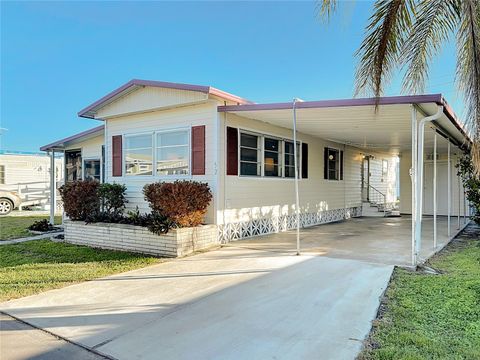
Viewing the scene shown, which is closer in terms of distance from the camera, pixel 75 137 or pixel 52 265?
pixel 52 265

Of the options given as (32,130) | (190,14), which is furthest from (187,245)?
(32,130)

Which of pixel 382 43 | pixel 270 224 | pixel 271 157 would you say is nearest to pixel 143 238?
pixel 270 224

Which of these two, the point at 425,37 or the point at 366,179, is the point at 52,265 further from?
the point at 366,179

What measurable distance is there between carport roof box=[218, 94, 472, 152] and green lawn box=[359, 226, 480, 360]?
6.64 feet

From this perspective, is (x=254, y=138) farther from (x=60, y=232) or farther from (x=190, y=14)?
(x=190, y=14)

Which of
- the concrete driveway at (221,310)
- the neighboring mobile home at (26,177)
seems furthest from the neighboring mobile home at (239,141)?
the neighboring mobile home at (26,177)

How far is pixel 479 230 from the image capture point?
11.1m

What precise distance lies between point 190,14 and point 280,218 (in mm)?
11882

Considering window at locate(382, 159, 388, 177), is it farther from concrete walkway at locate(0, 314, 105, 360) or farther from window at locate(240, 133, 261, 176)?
concrete walkway at locate(0, 314, 105, 360)

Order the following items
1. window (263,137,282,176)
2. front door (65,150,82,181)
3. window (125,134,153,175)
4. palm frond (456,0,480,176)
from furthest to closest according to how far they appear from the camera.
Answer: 1. front door (65,150,82,181)
2. window (263,137,282,176)
3. window (125,134,153,175)
4. palm frond (456,0,480,176)

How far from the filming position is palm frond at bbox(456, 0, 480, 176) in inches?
179

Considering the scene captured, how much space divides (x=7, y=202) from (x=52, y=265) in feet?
43.5

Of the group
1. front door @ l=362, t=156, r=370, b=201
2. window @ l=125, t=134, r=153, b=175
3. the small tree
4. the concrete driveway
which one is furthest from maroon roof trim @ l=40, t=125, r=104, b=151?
front door @ l=362, t=156, r=370, b=201

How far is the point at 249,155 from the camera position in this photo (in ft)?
29.6
